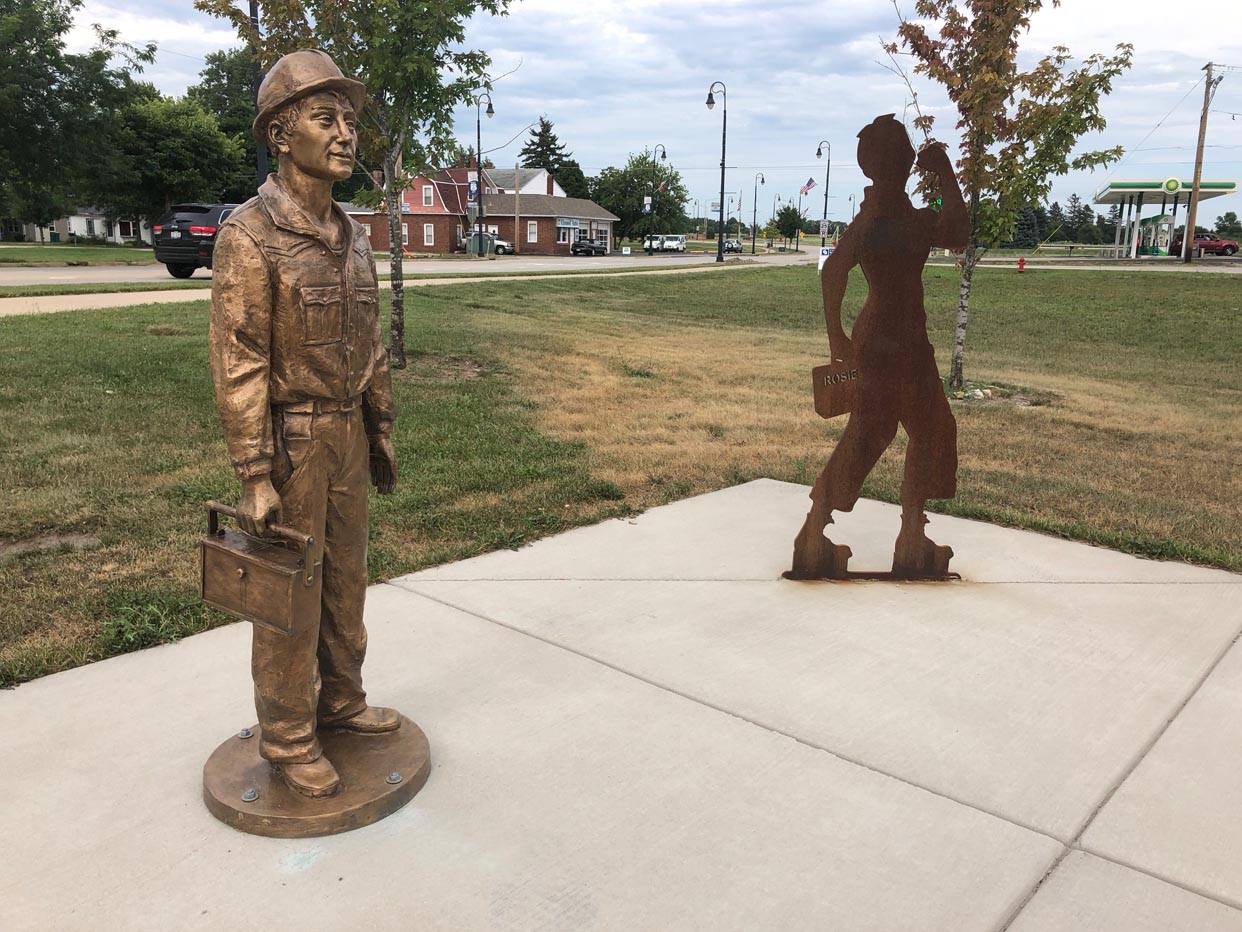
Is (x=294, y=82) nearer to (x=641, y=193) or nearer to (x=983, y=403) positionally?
(x=983, y=403)

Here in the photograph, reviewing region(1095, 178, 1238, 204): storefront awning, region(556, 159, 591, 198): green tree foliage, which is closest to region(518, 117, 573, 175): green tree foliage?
region(556, 159, 591, 198): green tree foliage

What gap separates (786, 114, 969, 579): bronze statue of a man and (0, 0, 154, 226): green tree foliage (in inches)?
1284

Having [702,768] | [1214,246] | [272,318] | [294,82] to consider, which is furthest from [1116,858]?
[1214,246]

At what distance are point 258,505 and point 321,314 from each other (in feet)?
1.71

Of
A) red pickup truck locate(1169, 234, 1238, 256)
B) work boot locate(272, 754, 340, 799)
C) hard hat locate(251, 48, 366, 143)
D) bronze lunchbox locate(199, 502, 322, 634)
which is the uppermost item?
red pickup truck locate(1169, 234, 1238, 256)

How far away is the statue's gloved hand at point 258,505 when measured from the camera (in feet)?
8.11

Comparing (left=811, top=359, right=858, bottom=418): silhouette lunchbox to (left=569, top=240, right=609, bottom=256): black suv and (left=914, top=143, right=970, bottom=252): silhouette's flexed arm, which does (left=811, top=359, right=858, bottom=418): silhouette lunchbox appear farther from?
(left=569, top=240, right=609, bottom=256): black suv

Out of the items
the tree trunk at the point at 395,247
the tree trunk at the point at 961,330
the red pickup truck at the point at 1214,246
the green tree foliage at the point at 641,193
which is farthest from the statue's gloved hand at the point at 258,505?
the green tree foliage at the point at 641,193

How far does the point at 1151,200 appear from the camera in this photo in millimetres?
47406

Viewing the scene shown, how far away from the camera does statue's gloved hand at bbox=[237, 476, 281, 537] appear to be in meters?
2.47

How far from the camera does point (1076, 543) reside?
220 inches

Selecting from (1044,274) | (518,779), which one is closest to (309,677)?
(518,779)

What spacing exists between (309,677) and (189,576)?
2105 millimetres

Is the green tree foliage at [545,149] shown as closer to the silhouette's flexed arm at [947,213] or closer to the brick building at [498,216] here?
the brick building at [498,216]
